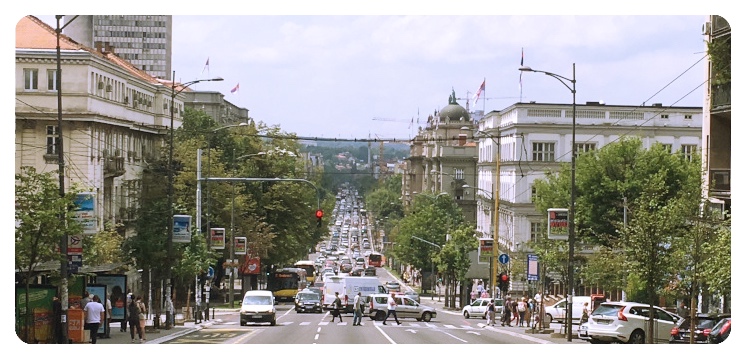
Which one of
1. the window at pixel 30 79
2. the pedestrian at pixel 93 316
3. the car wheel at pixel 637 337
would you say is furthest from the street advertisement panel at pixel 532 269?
the window at pixel 30 79

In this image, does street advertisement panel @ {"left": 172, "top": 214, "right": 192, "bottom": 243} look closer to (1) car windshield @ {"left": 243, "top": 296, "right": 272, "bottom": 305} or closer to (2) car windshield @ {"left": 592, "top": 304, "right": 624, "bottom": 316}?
(1) car windshield @ {"left": 243, "top": 296, "right": 272, "bottom": 305}

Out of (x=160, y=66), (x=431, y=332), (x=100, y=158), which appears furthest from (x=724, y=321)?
(x=160, y=66)

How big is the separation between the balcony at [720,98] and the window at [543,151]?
4294cm

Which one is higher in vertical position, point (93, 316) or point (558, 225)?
point (558, 225)

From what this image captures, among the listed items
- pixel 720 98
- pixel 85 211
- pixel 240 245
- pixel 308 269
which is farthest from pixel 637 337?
pixel 308 269

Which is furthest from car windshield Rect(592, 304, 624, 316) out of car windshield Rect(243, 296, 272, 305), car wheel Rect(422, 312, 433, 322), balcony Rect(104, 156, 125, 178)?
balcony Rect(104, 156, 125, 178)

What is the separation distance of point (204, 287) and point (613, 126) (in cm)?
3672

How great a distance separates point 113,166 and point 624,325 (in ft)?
132

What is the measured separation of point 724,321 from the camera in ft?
109

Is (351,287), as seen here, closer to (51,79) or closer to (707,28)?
(51,79)

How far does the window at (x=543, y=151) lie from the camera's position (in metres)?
93.2

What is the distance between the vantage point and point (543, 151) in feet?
Answer: 307

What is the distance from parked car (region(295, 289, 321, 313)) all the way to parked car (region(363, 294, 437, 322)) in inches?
419

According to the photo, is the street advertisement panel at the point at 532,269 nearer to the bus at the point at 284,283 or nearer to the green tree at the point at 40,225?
the green tree at the point at 40,225
